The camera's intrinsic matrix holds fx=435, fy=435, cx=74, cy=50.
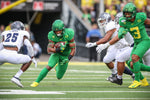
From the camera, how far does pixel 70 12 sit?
20344 millimetres

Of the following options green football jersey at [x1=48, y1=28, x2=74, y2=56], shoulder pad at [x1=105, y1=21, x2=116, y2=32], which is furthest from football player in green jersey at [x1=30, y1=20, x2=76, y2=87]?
shoulder pad at [x1=105, y1=21, x2=116, y2=32]

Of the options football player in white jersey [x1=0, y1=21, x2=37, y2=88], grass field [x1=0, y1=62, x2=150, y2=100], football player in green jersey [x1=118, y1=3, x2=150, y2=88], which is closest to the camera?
grass field [x1=0, y1=62, x2=150, y2=100]

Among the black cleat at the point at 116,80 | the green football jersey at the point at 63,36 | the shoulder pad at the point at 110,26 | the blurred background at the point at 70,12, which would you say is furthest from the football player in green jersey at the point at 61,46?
the blurred background at the point at 70,12

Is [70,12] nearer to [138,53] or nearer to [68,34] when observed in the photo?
[68,34]

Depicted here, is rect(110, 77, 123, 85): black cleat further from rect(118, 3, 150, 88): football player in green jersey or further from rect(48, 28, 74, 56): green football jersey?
rect(48, 28, 74, 56): green football jersey

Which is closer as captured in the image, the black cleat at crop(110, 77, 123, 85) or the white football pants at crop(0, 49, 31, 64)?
the white football pants at crop(0, 49, 31, 64)

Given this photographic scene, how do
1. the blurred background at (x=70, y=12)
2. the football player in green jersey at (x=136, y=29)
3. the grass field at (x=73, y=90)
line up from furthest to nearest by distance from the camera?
the blurred background at (x=70, y=12)
the football player in green jersey at (x=136, y=29)
the grass field at (x=73, y=90)

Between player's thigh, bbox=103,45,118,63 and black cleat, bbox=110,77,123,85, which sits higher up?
player's thigh, bbox=103,45,118,63

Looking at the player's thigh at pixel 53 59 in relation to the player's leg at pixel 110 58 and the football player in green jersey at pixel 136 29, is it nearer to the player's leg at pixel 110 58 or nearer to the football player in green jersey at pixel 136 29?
the player's leg at pixel 110 58

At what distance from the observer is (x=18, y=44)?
881 centimetres

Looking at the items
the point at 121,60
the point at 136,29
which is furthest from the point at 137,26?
the point at 121,60

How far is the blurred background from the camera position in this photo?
17.8m

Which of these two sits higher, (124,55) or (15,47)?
(15,47)

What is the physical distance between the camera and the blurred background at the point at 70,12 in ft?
58.4
